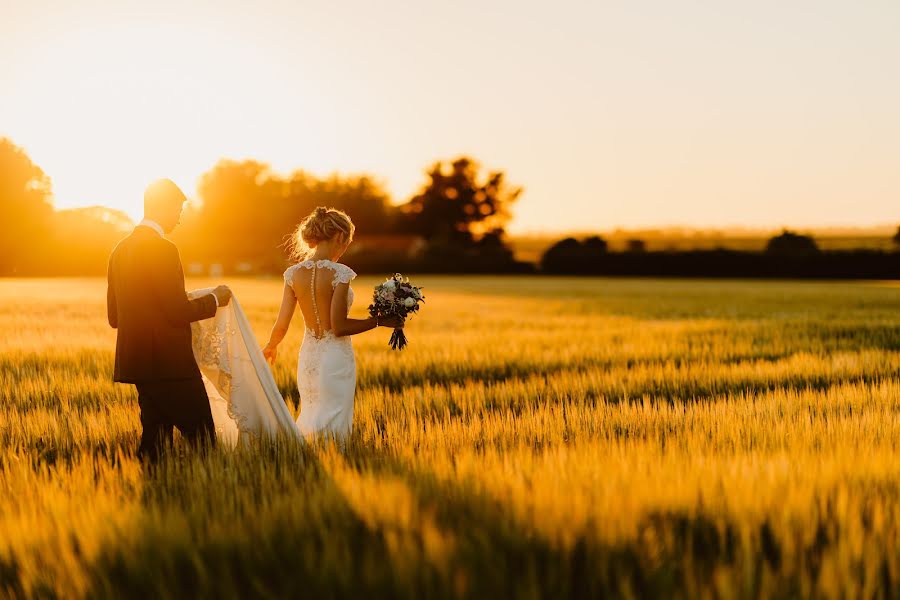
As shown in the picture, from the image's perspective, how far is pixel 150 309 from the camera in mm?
5055

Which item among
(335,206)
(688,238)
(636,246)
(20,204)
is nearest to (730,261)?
(636,246)

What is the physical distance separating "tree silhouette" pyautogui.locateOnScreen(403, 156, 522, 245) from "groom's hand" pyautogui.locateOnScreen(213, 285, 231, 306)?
10503 cm

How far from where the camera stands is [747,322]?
18484 millimetres

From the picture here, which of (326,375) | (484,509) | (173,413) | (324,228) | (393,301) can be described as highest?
(324,228)

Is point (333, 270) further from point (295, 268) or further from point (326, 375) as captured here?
point (326, 375)

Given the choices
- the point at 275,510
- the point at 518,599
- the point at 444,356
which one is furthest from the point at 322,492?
the point at 444,356

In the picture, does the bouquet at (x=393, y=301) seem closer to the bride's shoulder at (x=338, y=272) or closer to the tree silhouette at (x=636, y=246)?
the bride's shoulder at (x=338, y=272)

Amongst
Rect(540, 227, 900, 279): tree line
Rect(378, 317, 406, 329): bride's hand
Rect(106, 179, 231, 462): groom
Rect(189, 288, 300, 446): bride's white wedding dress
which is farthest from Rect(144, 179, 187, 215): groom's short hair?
Rect(540, 227, 900, 279): tree line

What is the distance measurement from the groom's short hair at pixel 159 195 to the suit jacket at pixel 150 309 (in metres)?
0.16

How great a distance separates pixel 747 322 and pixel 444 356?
10.1 m

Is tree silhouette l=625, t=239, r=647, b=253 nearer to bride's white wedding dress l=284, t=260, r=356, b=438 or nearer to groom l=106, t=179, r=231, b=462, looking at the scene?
bride's white wedding dress l=284, t=260, r=356, b=438

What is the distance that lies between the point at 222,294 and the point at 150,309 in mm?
547

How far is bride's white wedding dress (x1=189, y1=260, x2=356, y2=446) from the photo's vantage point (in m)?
5.73

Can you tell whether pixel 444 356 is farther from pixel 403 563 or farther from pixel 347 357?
pixel 403 563
